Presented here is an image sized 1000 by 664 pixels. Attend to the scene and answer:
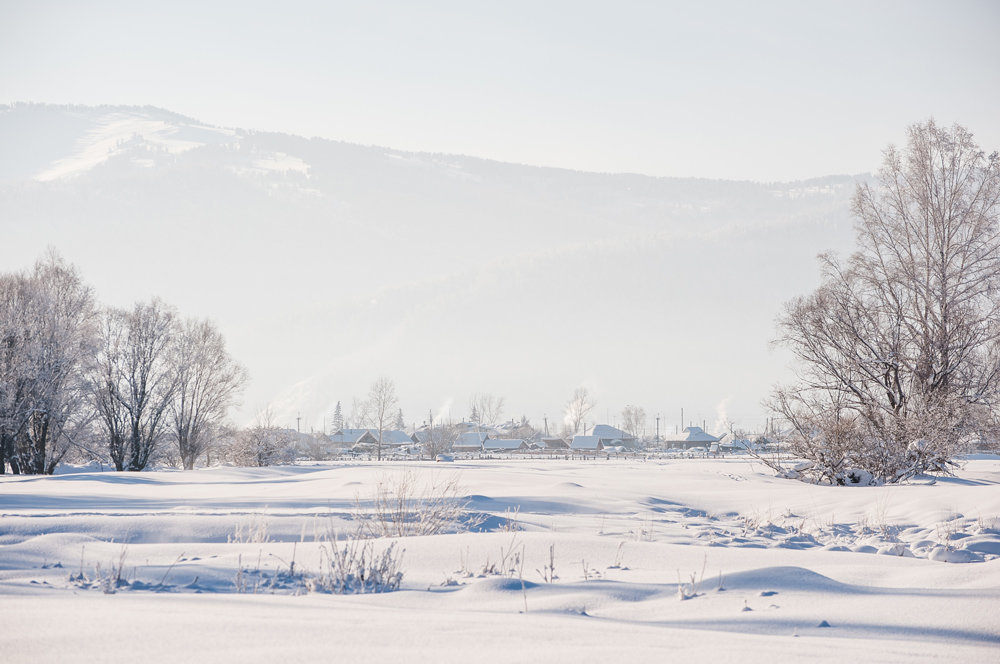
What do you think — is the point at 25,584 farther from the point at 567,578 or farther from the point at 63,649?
the point at 567,578

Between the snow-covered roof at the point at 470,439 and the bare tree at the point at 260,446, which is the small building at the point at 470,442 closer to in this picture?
the snow-covered roof at the point at 470,439

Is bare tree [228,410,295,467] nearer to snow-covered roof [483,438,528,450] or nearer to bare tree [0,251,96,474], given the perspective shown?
bare tree [0,251,96,474]

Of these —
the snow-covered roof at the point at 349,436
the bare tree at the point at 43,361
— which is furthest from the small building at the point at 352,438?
the bare tree at the point at 43,361

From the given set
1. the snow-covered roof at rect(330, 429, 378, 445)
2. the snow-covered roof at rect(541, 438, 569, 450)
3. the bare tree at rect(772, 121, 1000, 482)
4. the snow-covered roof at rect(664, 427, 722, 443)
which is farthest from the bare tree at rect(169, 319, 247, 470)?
the snow-covered roof at rect(664, 427, 722, 443)

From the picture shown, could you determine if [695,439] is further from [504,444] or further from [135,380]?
[135,380]

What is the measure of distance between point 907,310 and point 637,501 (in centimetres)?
1219

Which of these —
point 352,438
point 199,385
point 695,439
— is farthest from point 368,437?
point 199,385

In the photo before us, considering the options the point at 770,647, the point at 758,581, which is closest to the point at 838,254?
the point at 758,581

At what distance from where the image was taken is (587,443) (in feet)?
370

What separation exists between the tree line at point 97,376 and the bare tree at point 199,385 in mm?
52

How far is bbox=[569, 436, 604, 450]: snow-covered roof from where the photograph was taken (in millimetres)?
111875

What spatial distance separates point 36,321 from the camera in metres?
28.4

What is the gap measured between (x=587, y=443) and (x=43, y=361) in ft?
298

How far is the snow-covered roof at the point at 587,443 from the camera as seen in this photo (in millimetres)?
111875
